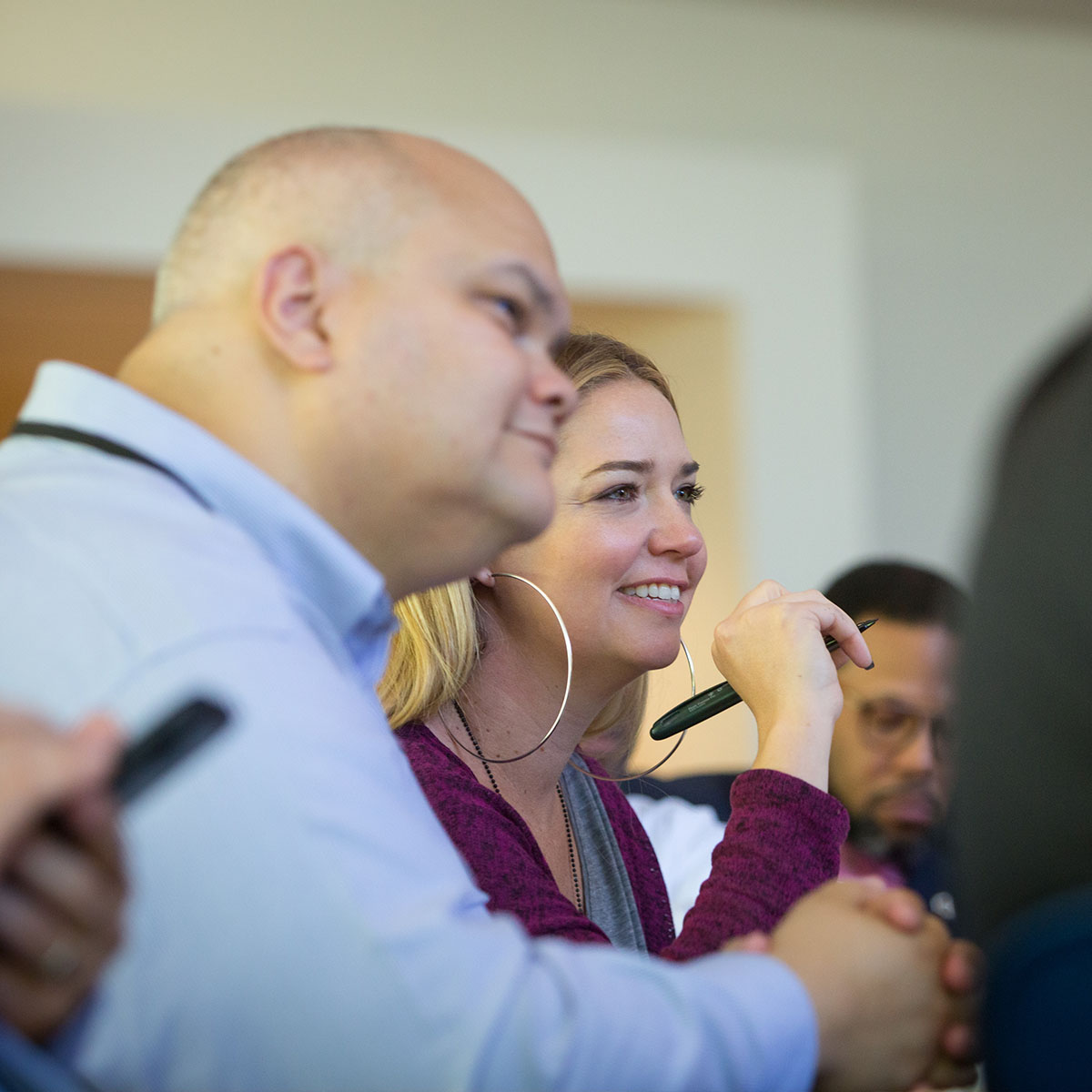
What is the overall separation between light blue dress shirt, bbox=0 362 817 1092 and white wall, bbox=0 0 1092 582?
252 cm

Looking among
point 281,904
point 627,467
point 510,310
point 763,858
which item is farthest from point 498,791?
point 281,904

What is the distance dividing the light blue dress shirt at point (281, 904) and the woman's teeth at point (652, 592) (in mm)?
809

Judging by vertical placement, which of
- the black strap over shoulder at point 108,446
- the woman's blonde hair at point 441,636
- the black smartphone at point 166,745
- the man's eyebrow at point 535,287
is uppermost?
the man's eyebrow at point 535,287

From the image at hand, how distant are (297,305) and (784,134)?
10.5 feet

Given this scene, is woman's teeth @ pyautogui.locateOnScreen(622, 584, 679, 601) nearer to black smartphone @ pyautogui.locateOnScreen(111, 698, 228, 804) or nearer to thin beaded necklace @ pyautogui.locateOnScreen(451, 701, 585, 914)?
thin beaded necklace @ pyautogui.locateOnScreen(451, 701, 585, 914)

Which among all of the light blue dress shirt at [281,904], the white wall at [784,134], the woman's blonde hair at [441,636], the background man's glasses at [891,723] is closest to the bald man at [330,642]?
the light blue dress shirt at [281,904]

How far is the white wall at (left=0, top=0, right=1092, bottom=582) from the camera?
3047 millimetres

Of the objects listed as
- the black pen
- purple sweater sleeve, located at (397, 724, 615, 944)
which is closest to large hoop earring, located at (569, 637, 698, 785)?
the black pen

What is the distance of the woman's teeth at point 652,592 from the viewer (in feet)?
4.92

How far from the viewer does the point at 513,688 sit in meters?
1.48

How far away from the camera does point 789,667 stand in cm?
114

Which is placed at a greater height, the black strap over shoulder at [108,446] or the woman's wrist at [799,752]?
the black strap over shoulder at [108,446]

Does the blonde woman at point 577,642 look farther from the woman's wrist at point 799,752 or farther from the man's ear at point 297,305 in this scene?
the man's ear at point 297,305

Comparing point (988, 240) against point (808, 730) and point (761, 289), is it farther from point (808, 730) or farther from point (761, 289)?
point (808, 730)
